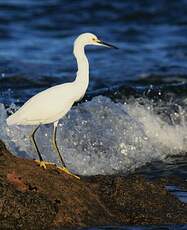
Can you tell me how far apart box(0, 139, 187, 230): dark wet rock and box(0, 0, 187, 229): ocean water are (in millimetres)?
329

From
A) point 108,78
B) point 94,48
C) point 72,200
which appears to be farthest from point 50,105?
point 94,48

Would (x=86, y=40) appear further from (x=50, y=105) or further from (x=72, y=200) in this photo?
(x=72, y=200)

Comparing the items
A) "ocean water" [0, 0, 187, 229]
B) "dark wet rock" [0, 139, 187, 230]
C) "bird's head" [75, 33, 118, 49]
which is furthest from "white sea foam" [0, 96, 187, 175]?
"dark wet rock" [0, 139, 187, 230]

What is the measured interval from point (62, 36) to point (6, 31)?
54.8 inches

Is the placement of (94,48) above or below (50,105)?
below

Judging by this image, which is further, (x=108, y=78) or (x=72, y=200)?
(x=108, y=78)

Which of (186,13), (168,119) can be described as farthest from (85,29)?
(168,119)

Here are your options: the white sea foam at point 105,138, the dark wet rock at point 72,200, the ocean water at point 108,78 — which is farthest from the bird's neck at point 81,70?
the white sea foam at point 105,138

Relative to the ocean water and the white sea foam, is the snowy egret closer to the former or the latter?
the ocean water

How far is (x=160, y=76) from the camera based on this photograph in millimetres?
16016

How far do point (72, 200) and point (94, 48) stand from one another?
1248cm

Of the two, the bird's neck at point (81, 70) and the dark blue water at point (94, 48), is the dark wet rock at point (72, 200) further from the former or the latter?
the dark blue water at point (94, 48)

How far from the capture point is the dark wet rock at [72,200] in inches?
248

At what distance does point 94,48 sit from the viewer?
1891 centimetres
